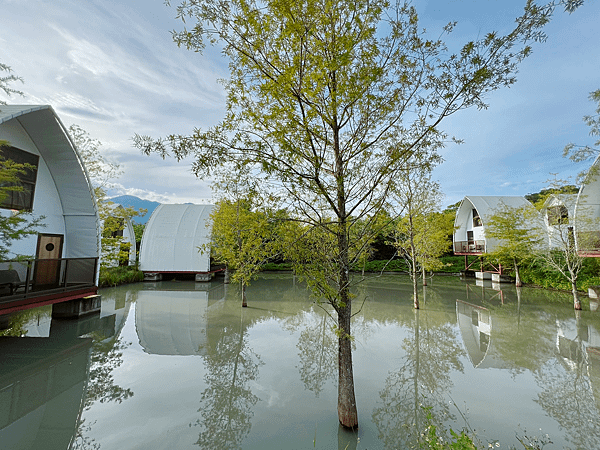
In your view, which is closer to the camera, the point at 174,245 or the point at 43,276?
the point at 43,276

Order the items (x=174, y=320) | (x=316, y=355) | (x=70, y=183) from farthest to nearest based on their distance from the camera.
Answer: (x=70, y=183)
(x=174, y=320)
(x=316, y=355)

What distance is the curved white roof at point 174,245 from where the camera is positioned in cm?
2202

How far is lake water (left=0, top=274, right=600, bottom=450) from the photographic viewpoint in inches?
162

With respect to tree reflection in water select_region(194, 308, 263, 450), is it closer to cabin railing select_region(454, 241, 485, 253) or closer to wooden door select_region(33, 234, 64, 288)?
wooden door select_region(33, 234, 64, 288)

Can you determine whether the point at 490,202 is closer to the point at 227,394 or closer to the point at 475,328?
the point at 475,328

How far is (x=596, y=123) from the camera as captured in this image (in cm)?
764

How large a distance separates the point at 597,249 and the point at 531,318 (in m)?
6.26

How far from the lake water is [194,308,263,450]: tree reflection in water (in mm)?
27

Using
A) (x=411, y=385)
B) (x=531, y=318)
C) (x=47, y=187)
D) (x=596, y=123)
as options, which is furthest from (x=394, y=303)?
(x=47, y=187)

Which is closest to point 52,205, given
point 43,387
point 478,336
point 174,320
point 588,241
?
point 174,320

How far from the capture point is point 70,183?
11.6 meters

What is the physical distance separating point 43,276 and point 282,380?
30.9ft

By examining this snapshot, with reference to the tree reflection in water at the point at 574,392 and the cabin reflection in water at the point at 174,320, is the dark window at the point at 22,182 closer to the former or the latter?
the cabin reflection in water at the point at 174,320

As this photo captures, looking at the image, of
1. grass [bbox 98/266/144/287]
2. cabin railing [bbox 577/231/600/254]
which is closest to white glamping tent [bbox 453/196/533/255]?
cabin railing [bbox 577/231/600/254]
